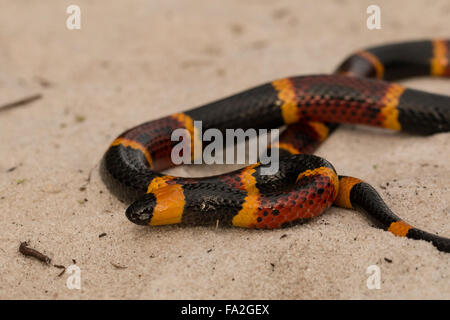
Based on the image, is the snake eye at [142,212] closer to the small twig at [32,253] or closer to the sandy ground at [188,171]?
the sandy ground at [188,171]

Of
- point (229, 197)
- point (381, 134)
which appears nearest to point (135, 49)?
point (381, 134)

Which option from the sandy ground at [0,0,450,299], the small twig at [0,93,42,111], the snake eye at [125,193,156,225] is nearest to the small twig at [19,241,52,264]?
the sandy ground at [0,0,450,299]

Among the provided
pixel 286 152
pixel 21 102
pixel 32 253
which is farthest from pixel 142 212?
pixel 21 102

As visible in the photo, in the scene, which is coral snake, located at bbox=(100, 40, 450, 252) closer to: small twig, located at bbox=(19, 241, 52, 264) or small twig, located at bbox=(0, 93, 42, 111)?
small twig, located at bbox=(19, 241, 52, 264)

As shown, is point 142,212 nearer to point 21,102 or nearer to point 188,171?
point 188,171

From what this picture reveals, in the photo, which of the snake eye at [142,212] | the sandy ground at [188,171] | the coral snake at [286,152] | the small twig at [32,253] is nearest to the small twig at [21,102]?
the sandy ground at [188,171]
